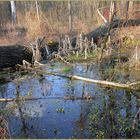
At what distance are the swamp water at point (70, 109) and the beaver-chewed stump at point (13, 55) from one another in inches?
81.2

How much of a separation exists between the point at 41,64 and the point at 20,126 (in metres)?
6.20

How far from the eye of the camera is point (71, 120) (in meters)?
8.88

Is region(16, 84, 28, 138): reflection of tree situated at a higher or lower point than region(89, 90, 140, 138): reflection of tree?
lower

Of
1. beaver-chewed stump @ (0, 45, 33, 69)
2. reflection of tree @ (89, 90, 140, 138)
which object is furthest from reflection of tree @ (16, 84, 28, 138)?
beaver-chewed stump @ (0, 45, 33, 69)

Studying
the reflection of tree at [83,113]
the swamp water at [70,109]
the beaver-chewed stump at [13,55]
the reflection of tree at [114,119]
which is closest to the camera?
the reflection of tree at [114,119]

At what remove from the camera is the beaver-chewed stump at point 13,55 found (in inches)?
572

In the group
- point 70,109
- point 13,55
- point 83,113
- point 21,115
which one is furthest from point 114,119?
point 13,55

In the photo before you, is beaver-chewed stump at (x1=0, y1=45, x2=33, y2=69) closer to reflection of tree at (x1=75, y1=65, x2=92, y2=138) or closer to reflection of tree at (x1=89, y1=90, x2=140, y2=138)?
reflection of tree at (x1=75, y1=65, x2=92, y2=138)

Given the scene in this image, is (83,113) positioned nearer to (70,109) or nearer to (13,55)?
(70,109)

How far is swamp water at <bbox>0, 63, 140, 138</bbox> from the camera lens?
Result: 26.9ft

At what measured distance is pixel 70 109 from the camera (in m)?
9.68

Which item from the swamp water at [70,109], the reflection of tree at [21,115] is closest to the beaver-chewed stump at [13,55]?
the swamp water at [70,109]

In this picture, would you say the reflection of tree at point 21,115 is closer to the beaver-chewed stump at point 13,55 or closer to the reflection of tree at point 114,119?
the reflection of tree at point 114,119

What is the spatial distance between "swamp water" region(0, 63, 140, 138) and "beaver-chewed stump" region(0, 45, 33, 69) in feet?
6.77
